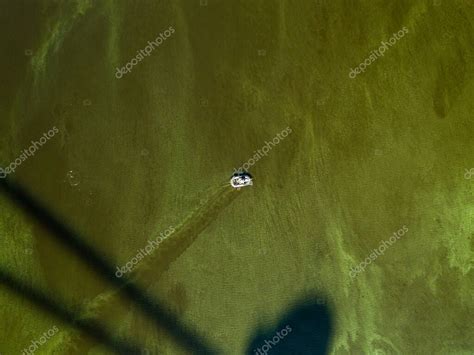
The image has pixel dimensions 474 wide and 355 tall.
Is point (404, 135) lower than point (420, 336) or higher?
higher

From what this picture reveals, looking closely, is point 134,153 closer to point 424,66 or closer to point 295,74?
point 295,74

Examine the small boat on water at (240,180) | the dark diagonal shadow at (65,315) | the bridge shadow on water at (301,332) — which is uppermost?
the small boat on water at (240,180)

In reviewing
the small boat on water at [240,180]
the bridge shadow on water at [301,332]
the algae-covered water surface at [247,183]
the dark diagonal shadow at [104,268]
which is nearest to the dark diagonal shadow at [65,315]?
the algae-covered water surface at [247,183]

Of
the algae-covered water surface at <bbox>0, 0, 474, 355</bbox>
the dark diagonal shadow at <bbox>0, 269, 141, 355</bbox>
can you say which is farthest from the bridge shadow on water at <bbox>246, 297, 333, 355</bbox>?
the dark diagonal shadow at <bbox>0, 269, 141, 355</bbox>

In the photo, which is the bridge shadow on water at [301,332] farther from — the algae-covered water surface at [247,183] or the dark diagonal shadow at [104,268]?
the dark diagonal shadow at [104,268]

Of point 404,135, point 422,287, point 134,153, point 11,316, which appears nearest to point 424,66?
point 404,135

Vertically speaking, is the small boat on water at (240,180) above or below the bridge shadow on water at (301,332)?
above

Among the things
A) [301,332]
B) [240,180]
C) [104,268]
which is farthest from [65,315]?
[301,332]
